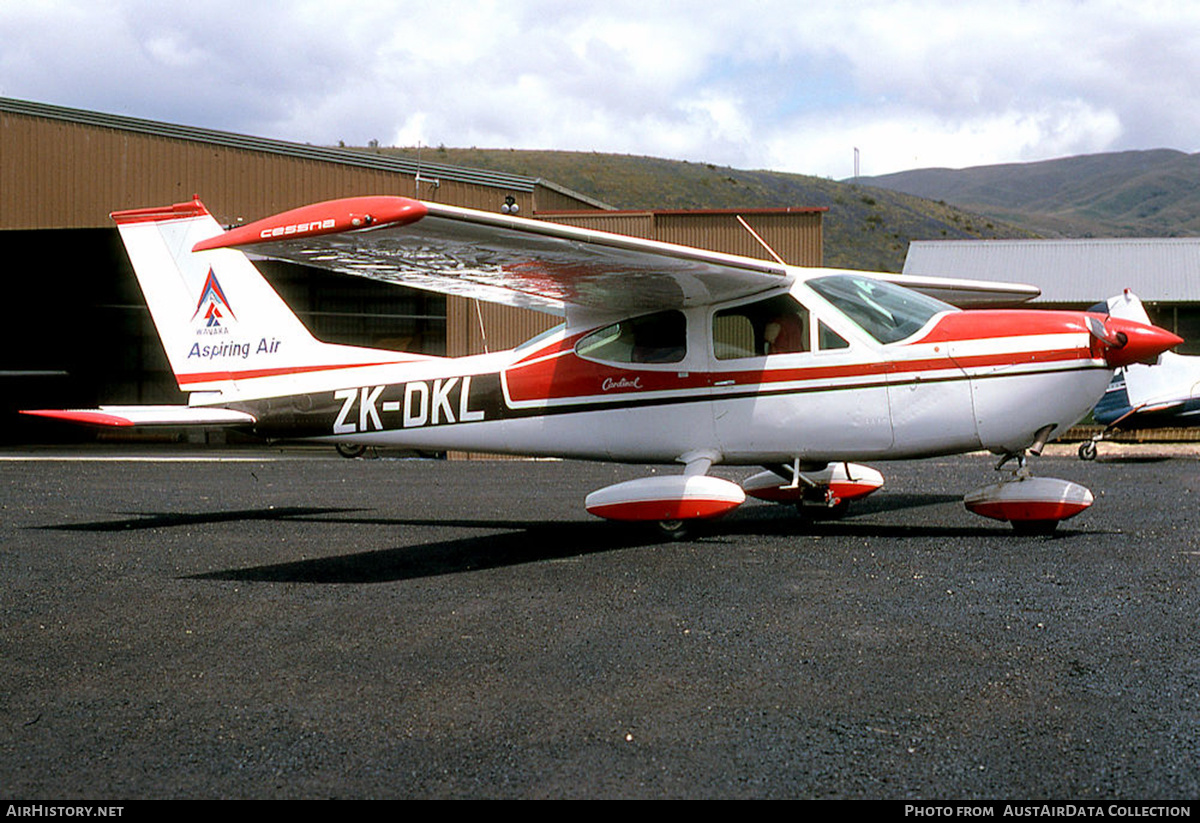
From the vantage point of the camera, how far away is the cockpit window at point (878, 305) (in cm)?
791

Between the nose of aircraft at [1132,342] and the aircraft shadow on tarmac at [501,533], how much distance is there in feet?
4.81

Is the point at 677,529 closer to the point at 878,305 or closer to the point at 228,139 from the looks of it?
the point at 878,305

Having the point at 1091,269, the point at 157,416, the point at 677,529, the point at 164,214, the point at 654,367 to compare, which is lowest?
the point at 677,529

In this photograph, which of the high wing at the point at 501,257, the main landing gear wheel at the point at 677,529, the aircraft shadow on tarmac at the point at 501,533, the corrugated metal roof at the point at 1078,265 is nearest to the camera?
the high wing at the point at 501,257

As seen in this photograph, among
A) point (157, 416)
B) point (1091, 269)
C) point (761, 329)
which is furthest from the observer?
point (1091, 269)

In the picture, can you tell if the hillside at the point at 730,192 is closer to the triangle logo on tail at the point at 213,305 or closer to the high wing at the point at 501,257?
the triangle logo on tail at the point at 213,305

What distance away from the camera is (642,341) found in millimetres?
8570

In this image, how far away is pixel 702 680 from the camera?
4.05 meters

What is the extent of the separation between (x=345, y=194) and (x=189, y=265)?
34.1ft

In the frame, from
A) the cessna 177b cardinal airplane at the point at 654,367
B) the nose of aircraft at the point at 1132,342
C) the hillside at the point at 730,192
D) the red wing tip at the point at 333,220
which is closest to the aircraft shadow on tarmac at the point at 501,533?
the cessna 177b cardinal airplane at the point at 654,367

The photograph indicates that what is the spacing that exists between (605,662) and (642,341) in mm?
4543

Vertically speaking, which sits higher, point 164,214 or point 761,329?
point 164,214

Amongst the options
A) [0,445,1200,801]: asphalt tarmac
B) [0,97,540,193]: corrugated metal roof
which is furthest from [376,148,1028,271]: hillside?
[0,445,1200,801]: asphalt tarmac

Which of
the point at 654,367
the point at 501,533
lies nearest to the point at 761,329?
the point at 654,367
